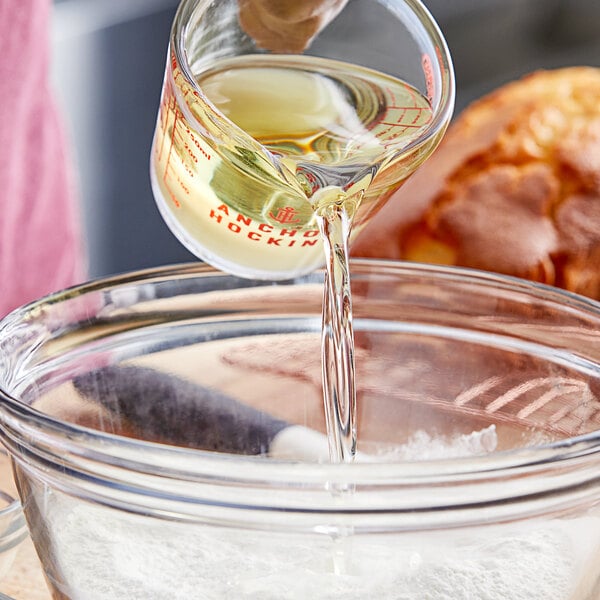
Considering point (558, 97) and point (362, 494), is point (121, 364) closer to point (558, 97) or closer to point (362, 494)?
point (362, 494)

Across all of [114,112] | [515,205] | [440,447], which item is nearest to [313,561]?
[440,447]

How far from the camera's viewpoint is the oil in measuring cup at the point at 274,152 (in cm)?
49

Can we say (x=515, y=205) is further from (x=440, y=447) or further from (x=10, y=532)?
(x=10, y=532)

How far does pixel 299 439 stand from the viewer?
547 millimetres

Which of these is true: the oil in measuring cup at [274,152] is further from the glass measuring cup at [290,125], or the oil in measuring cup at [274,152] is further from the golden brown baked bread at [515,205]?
the golden brown baked bread at [515,205]

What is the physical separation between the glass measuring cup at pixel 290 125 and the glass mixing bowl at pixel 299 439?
0.04 metres

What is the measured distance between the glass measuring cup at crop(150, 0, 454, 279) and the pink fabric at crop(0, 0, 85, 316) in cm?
57

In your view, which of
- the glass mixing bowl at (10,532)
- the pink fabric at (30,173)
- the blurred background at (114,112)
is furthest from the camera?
the blurred background at (114,112)

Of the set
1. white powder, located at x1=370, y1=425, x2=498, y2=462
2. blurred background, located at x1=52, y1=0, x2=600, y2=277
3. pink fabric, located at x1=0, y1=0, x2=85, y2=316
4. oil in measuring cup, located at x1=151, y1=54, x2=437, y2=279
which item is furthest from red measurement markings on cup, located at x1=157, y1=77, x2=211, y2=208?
blurred background, located at x1=52, y1=0, x2=600, y2=277

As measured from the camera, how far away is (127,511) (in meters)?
0.35

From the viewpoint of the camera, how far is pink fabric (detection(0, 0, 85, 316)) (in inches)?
41.6

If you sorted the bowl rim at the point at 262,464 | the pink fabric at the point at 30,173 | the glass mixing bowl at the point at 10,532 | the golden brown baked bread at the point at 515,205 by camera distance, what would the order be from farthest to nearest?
the pink fabric at the point at 30,173 → the golden brown baked bread at the point at 515,205 → the glass mixing bowl at the point at 10,532 → the bowl rim at the point at 262,464

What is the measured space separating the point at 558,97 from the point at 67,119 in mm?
1111

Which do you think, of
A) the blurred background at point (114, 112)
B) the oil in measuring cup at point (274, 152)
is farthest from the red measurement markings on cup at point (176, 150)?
the blurred background at point (114, 112)
